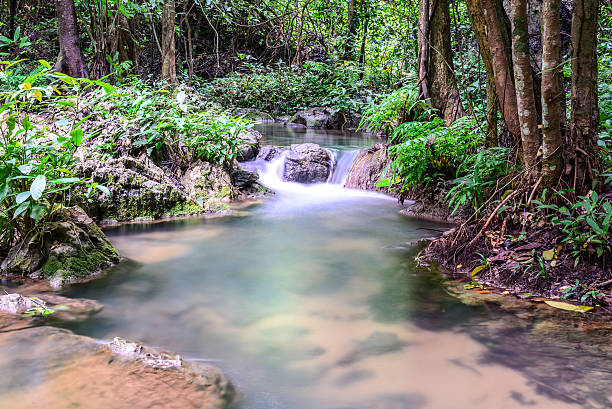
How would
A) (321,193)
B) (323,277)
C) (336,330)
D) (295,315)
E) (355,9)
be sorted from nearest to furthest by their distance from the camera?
1. (336,330)
2. (295,315)
3. (323,277)
4. (321,193)
5. (355,9)

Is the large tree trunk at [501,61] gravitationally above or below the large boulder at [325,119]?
below

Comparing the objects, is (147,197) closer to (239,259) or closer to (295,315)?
(239,259)

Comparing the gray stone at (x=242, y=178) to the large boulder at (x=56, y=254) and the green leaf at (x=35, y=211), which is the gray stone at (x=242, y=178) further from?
Answer: the green leaf at (x=35, y=211)

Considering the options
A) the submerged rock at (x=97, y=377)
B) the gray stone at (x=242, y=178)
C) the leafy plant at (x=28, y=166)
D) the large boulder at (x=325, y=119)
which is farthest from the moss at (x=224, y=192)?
the large boulder at (x=325, y=119)

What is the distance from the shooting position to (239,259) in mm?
4906

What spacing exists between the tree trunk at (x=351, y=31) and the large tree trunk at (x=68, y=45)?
10.2 meters

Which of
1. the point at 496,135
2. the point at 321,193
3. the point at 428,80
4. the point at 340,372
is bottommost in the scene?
the point at 340,372

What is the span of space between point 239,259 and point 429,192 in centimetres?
292

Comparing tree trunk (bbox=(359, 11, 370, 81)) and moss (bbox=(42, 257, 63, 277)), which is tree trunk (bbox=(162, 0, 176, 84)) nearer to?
moss (bbox=(42, 257, 63, 277))

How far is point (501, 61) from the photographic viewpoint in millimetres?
4270

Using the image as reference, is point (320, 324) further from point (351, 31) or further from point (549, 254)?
point (351, 31)

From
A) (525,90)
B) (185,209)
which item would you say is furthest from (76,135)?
(525,90)

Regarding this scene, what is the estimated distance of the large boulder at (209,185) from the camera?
277 inches

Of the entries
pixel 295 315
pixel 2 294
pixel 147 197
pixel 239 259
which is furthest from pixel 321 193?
pixel 2 294
